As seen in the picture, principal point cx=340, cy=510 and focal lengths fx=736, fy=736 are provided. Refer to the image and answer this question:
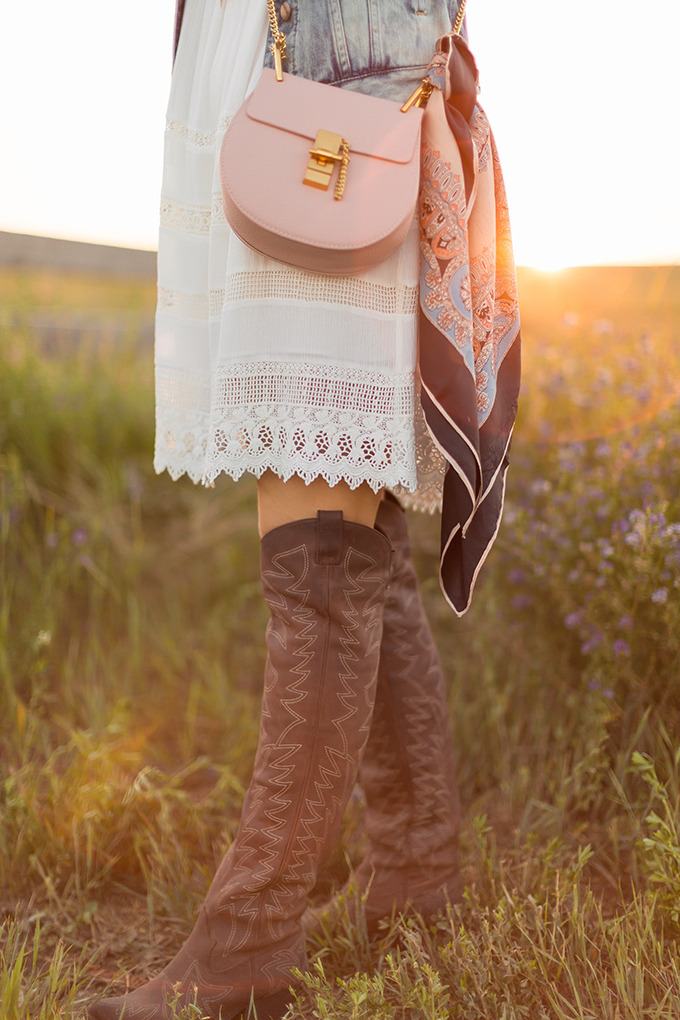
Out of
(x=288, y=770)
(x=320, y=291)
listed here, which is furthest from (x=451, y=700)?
(x=320, y=291)

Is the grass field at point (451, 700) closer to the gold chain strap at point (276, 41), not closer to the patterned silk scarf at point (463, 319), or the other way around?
the patterned silk scarf at point (463, 319)

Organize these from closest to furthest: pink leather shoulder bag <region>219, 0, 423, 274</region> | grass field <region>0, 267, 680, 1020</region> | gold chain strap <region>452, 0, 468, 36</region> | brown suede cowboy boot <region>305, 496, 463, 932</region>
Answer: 1. pink leather shoulder bag <region>219, 0, 423, 274</region>
2. gold chain strap <region>452, 0, 468, 36</region>
3. grass field <region>0, 267, 680, 1020</region>
4. brown suede cowboy boot <region>305, 496, 463, 932</region>

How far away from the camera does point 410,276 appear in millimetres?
1080

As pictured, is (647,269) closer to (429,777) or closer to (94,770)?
(429,777)

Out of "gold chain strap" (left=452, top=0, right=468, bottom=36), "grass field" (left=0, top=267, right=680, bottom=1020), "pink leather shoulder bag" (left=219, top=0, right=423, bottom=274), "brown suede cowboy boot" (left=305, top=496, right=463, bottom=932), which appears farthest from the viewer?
"brown suede cowboy boot" (left=305, top=496, right=463, bottom=932)

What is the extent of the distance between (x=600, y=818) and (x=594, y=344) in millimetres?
1569

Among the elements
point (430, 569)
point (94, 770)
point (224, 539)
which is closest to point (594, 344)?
point (430, 569)

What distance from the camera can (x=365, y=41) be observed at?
104 centimetres

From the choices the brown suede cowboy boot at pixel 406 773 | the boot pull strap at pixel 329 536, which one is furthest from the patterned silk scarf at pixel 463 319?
the brown suede cowboy boot at pixel 406 773

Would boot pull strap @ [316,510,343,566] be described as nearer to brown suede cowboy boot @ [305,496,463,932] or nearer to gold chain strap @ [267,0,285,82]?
brown suede cowboy boot @ [305,496,463,932]

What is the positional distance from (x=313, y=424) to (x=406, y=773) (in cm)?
74

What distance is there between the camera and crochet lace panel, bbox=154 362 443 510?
1.04 meters

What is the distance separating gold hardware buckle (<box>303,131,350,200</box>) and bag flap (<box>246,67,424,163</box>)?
0.04 feet

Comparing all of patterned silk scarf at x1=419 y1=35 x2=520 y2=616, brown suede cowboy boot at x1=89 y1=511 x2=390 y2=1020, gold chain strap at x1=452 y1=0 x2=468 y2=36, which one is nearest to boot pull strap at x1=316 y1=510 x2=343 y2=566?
brown suede cowboy boot at x1=89 y1=511 x2=390 y2=1020
